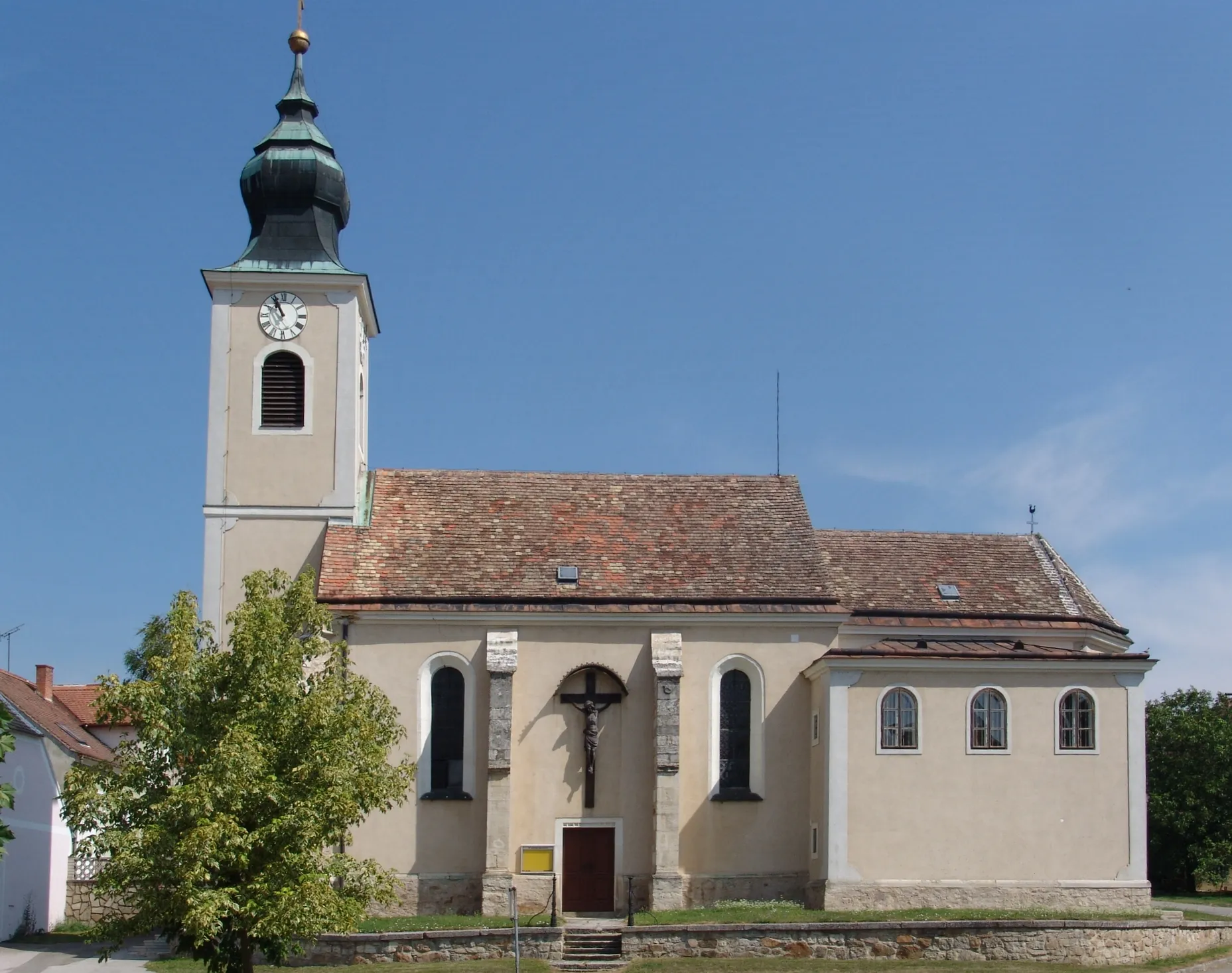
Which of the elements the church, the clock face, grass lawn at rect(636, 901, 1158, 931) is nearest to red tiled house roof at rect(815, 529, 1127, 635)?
the church

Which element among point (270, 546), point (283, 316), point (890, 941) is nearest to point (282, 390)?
point (283, 316)

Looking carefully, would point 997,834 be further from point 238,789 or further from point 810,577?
point 238,789

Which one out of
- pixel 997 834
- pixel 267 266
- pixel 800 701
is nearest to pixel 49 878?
pixel 267 266

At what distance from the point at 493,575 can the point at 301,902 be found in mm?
14627

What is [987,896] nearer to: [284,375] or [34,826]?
[284,375]

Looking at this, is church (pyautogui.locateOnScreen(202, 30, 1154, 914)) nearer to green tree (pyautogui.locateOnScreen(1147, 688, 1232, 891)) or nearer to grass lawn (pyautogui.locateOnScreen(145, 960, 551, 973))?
grass lawn (pyautogui.locateOnScreen(145, 960, 551, 973))

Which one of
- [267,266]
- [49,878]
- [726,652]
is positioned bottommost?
[49,878]

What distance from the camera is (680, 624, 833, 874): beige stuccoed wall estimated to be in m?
35.5

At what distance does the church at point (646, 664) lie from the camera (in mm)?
34250

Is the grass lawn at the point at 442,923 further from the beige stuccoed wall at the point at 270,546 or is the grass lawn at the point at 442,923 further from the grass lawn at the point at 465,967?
the beige stuccoed wall at the point at 270,546

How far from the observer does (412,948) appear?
3031 centimetres

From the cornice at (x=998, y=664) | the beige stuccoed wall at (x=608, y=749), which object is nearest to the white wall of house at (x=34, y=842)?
the beige stuccoed wall at (x=608, y=749)

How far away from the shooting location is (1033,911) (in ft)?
108

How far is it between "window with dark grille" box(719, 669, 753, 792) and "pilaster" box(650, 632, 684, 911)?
1.50 meters
